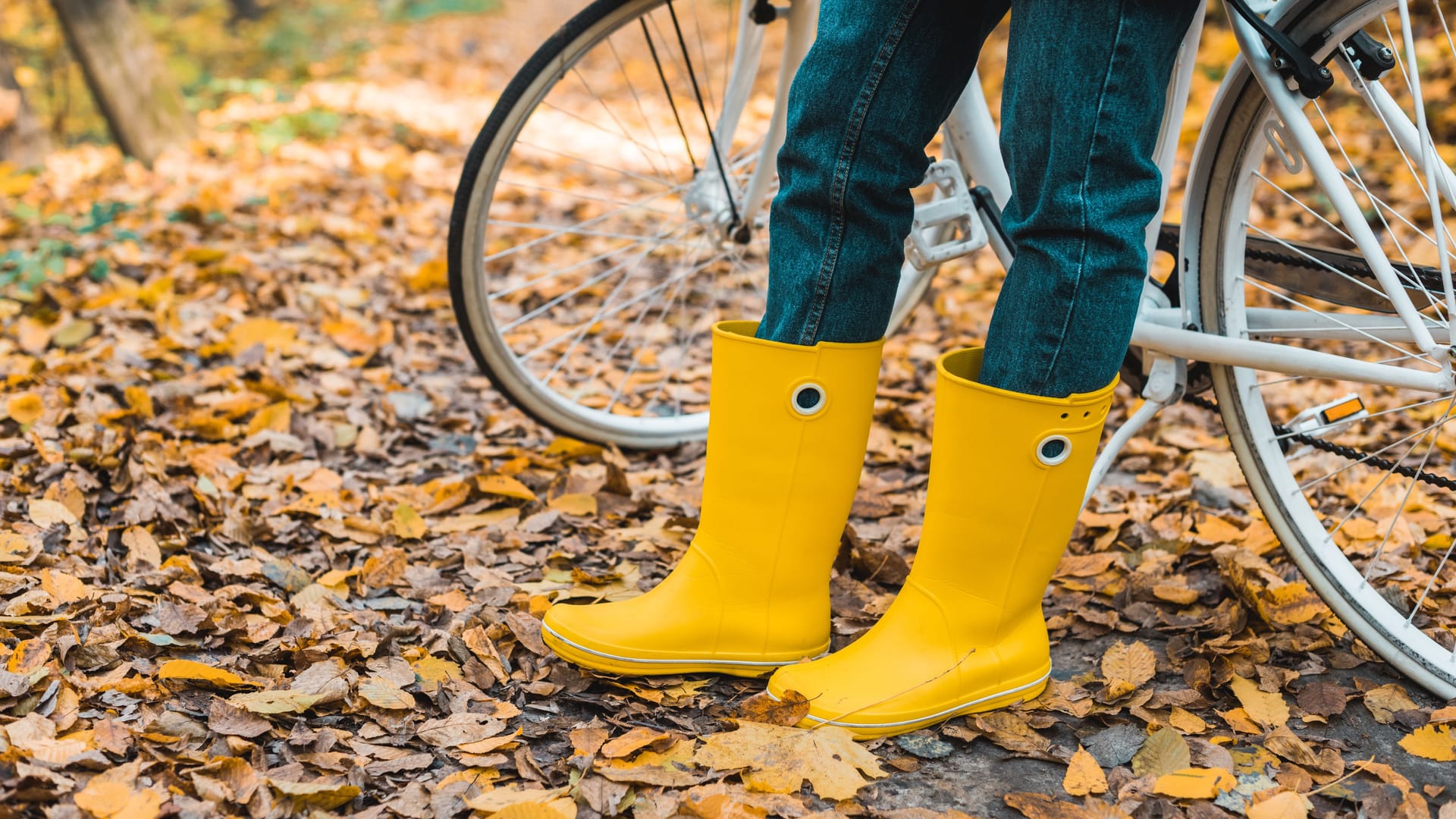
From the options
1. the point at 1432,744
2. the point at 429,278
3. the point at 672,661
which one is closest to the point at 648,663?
the point at 672,661

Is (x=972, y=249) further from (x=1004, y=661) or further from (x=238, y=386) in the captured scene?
(x=238, y=386)

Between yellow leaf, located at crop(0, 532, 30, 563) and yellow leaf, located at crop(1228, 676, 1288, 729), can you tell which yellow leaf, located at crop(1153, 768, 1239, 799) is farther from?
yellow leaf, located at crop(0, 532, 30, 563)

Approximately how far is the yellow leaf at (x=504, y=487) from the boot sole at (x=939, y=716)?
29.3 inches

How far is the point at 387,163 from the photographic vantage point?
4.14m

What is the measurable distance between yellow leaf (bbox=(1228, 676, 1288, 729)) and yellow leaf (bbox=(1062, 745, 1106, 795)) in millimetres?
231

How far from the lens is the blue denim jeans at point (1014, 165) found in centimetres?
102

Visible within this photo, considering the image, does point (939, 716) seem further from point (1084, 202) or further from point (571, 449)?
point (571, 449)

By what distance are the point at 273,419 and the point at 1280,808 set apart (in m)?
1.81

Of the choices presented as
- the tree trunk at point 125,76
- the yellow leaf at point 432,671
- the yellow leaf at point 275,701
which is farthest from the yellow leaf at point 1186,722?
the tree trunk at point 125,76

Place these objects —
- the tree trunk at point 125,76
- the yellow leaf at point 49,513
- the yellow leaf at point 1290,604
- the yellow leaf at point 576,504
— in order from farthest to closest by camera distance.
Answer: the tree trunk at point 125,76, the yellow leaf at point 576,504, the yellow leaf at point 49,513, the yellow leaf at point 1290,604

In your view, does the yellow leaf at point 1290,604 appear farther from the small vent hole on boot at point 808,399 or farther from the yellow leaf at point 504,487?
the yellow leaf at point 504,487

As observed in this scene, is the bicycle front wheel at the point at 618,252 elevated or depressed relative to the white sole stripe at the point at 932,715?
elevated

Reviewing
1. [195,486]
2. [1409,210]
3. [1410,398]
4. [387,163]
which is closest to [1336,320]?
[1410,398]

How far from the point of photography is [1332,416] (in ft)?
4.48
